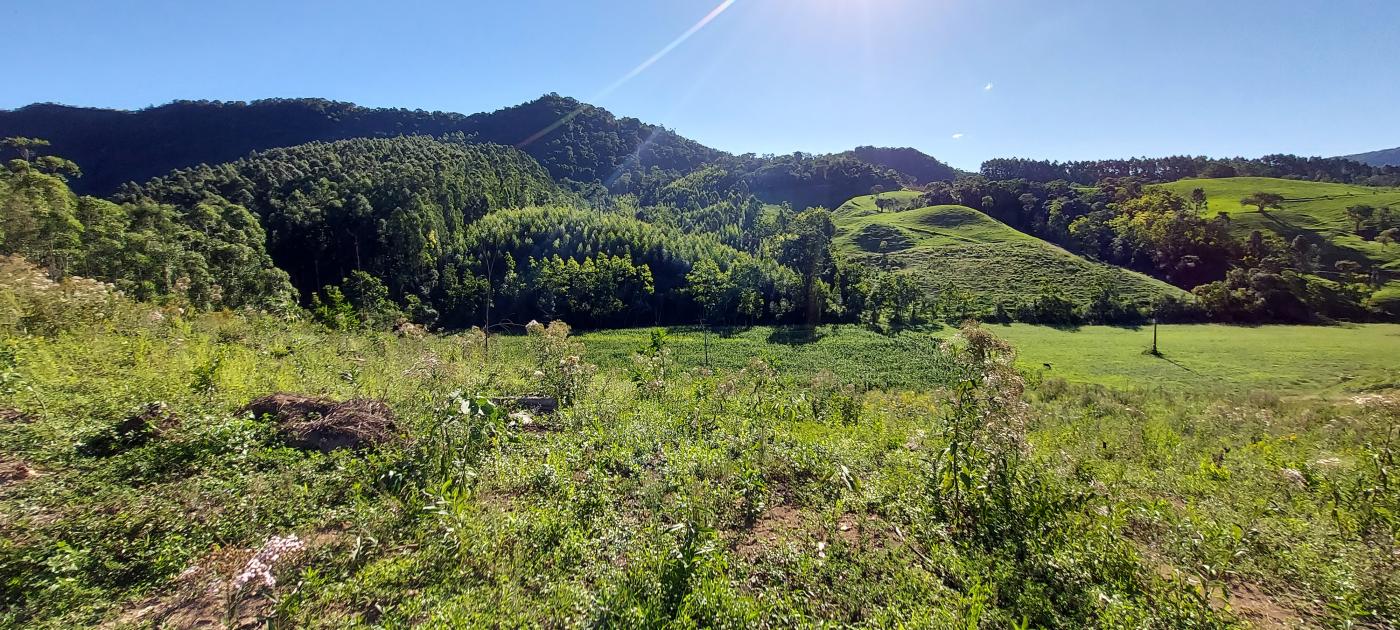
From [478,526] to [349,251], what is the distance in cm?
5749

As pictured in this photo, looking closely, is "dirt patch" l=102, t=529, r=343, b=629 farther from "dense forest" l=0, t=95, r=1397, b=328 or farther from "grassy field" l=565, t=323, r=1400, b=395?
"grassy field" l=565, t=323, r=1400, b=395

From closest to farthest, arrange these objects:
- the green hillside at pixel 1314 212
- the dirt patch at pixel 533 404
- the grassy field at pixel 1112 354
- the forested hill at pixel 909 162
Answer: the dirt patch at pixel 533 404, the grassy field at pixel 1112 354, the green hillside at pixel 1314 212, the forested hill at pixel 909 162

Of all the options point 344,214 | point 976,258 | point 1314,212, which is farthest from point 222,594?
point 1314,212

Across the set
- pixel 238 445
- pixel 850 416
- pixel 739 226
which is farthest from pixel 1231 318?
pixel 238 445

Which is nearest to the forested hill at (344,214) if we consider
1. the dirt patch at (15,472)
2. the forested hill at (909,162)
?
the dirt patch at (15,472)

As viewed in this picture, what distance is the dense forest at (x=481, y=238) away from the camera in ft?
92.3

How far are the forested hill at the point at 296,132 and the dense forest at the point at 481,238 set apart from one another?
0.47m

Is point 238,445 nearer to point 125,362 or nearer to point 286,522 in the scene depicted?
point 286,522

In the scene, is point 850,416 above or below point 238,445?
below

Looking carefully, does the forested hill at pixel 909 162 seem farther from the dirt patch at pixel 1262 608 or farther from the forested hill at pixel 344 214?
the dirt patch at pixel 1262 608

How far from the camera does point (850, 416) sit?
8820 millimetres

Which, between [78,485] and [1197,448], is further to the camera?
[1197,448]

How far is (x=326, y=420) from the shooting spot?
16.6 ft

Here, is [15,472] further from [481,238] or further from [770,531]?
[481,238]
